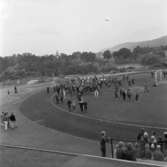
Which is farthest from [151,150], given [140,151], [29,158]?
[29,158]

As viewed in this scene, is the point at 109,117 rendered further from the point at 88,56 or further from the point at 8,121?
the point at 88,56

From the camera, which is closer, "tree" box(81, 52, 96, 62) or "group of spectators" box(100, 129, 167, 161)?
"group of spectators" box(100, 129, 167, 161)

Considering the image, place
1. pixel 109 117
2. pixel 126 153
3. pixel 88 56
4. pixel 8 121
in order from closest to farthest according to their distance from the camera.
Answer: pixel 126 153
pixel 8 121
pixel 109 117
pixel 88 56

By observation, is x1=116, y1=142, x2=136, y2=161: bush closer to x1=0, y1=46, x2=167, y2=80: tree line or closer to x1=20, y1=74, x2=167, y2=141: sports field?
x1=20, y1=74, x2=167, y2=141: sports field

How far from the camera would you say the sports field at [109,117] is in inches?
689

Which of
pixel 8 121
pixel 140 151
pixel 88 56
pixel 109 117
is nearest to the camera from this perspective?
pixel 140 151

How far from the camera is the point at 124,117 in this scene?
2111 cm

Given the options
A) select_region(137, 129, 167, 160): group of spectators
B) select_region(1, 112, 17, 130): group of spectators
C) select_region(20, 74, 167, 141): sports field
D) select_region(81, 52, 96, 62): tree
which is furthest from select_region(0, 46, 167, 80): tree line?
select_region(137, 129, 167, 160): group of spectators

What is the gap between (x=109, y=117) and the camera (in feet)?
70.6

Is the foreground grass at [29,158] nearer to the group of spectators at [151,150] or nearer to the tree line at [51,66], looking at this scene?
the group of spectators at [151,150]

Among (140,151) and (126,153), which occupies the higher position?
(126,153)

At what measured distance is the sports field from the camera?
17.5 metres

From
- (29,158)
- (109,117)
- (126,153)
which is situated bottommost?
(109,117)

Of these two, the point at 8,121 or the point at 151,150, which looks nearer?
the point at 151,150
